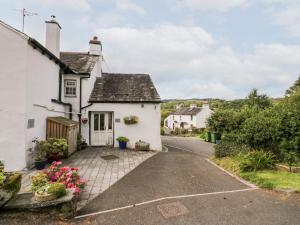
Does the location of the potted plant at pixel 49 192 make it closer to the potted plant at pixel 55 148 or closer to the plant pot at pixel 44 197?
the plant pot at pixel 44 197

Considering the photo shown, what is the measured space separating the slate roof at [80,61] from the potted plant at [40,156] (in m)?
6.58

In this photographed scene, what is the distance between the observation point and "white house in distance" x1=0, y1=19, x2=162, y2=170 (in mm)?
8586

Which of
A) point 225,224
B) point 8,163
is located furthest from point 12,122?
point 225,224

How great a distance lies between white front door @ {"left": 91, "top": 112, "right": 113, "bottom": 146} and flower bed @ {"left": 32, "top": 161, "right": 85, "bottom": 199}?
27.7 ft

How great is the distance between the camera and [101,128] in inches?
595

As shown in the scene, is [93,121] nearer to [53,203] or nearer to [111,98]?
[111,98]

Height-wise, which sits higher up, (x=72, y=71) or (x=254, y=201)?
(x=72, y=71)

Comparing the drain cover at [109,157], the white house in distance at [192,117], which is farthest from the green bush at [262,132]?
the white house in distance at [192,117]

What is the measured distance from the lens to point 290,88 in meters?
45.2

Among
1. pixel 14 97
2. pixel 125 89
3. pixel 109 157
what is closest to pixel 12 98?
pixel 14 97

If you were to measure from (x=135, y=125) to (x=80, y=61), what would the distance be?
279 inches

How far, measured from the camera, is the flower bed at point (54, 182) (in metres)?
5.17

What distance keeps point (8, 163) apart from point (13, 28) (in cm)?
589

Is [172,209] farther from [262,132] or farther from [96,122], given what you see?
[96,122]
